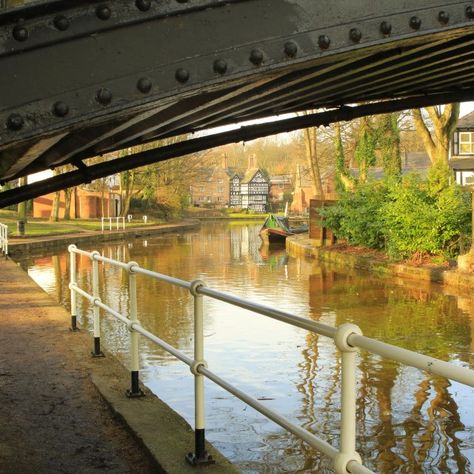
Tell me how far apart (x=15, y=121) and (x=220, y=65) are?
61 centimetres

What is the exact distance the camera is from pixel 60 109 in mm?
2150

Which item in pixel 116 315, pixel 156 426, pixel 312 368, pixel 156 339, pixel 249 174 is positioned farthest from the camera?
pixel 249 174

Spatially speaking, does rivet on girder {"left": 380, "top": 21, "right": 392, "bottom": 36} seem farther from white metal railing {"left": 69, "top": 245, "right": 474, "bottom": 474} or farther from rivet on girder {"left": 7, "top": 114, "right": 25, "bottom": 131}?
rivet on girder {"left": 7, "top": 114, "right": 25, "bottom": 131}

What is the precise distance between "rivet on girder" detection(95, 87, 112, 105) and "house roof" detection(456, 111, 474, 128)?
47541mm

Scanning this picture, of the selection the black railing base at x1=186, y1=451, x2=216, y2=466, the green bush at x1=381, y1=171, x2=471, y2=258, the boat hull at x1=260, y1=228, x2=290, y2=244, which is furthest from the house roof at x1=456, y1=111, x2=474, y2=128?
the black railing base at x1=186, y1=451, x2=216, y2=466

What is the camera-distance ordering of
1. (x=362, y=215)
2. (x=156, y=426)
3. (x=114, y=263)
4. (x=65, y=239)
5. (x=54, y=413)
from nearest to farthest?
(x=156, y=426), (x=54, y=413), (x=114, y=263), (x=362, y=215), (x=65, y=239)

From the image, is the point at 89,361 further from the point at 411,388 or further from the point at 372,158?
the point at 372,158

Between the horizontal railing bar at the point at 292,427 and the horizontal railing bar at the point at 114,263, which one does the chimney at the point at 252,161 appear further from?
the horizontal railing bar at the point at 292,427

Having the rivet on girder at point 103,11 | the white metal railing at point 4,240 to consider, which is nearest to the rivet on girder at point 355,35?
the rivet on girder at point 103,11

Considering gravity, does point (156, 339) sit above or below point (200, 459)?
above

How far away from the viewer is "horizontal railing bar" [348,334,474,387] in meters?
1.98

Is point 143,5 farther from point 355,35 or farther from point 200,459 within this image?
point 200,459

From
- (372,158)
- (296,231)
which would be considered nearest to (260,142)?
(296,231)

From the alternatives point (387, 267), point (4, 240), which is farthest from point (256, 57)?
point (4, 240)
